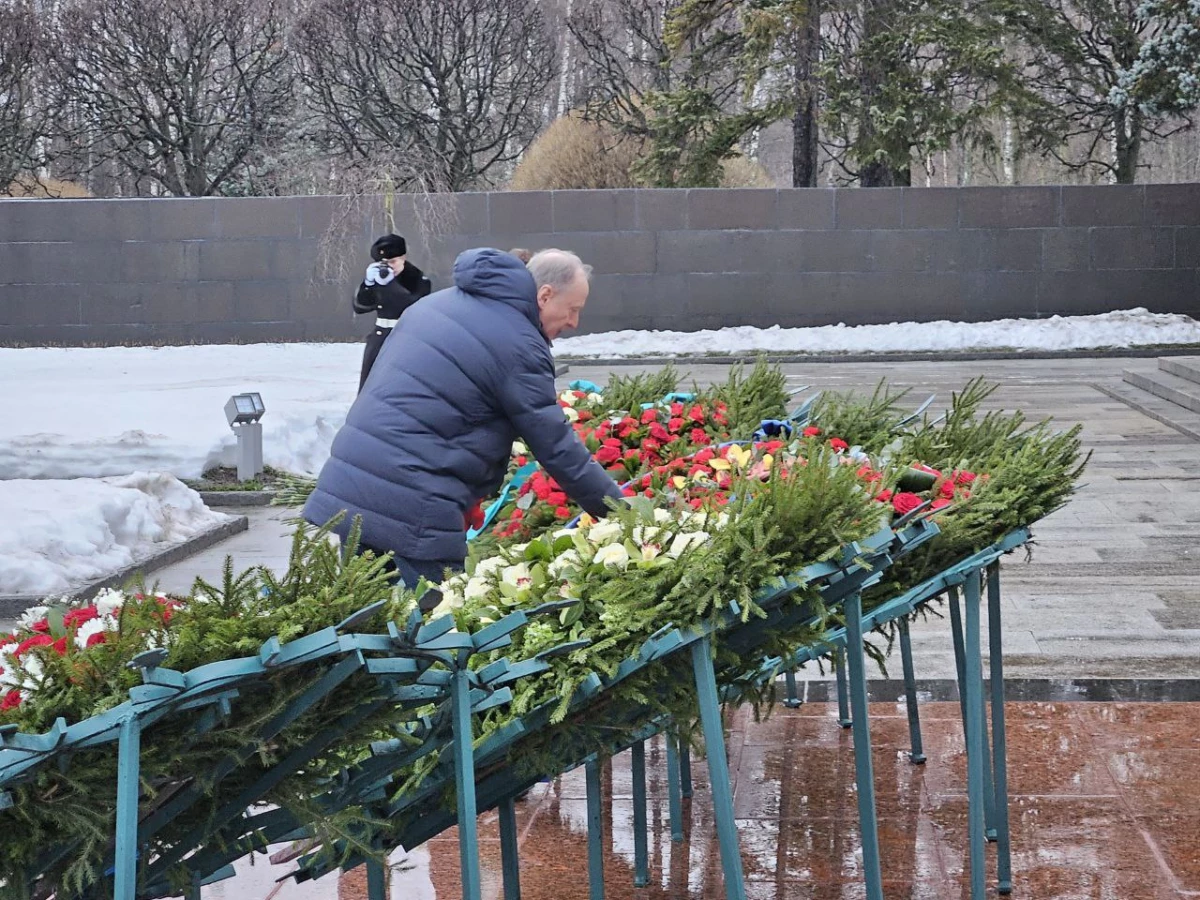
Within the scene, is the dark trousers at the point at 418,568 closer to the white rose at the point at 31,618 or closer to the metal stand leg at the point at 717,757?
the metal stand leg at the point at 717,757

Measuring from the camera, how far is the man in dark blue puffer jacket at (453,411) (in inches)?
149

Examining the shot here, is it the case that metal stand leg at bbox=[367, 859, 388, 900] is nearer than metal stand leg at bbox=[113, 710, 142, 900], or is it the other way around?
metal stand leg at bbox=[113, 710, 142, 900]

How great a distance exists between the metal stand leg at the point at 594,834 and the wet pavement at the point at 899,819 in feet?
1.17

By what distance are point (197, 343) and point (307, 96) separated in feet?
25.4

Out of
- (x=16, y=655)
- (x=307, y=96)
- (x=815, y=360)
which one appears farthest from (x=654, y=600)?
(x=307, y=96)

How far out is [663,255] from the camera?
21.9 m

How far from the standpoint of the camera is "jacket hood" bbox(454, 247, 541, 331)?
3.85 m

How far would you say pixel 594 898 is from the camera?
345cm

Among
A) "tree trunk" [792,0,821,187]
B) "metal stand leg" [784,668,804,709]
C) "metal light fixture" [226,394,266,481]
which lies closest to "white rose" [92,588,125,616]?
"metal stand leg" [784,668,804,709]

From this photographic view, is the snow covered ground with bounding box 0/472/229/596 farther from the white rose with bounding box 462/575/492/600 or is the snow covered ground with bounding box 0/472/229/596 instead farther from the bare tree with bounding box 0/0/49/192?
the bare tree with bounding box 0/0/49/192

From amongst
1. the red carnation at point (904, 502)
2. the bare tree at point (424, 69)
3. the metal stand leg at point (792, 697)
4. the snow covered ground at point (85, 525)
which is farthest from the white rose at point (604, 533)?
the bare tree at point (424, 69)

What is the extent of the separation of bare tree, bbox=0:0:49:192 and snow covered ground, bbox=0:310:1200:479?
812 centimetres

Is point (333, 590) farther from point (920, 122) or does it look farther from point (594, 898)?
point (920, 122)

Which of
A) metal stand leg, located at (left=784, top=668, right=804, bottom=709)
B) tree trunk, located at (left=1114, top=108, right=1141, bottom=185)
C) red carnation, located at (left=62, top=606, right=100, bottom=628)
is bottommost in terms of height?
metal stand leg, located at (left=784, top=668, right=804, bottom=709)
